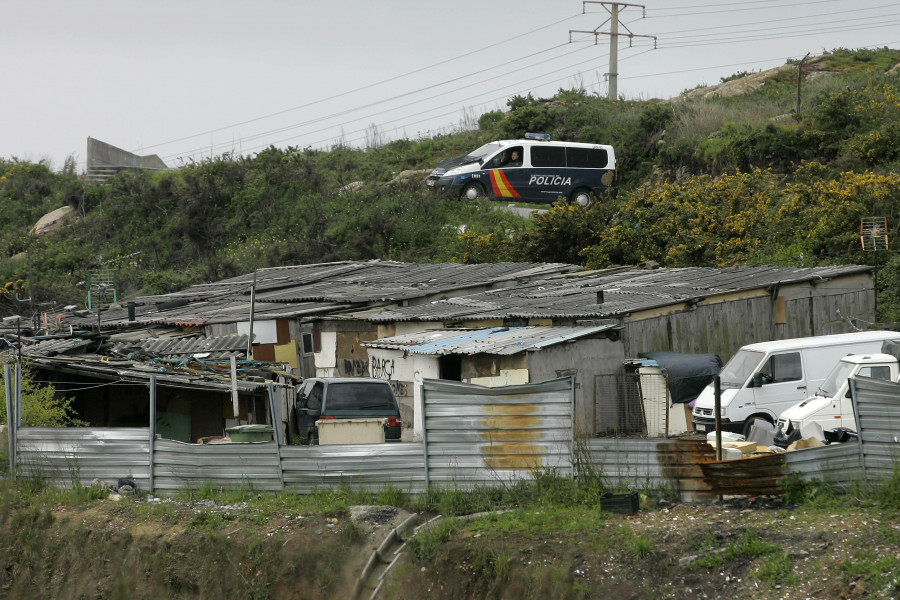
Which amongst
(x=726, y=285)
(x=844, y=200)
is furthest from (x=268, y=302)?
(x=844, y=200)

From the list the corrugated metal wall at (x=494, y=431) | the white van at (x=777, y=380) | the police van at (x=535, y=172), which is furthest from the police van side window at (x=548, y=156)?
the corrugated metal wall at (x=494, y=431)

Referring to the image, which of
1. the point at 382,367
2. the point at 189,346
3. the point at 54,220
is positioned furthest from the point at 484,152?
the point at 54,220

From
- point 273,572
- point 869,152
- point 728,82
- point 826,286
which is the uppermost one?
point 728,82

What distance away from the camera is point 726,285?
19234 mm

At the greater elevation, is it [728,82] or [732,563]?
[728,82]

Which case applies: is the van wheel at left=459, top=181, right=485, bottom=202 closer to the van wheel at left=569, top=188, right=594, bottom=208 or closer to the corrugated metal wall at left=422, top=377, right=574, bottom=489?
the van wheel at left=569, top=188, right=594, bottom=208

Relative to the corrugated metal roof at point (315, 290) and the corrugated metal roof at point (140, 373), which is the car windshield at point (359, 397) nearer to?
the corrugated metal roof at point (140, 373)

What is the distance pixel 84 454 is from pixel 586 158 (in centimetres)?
2664

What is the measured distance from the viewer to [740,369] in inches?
631

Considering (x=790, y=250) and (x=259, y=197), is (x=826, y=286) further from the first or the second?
(x=259, y=197)

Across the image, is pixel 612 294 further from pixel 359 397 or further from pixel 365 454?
pixel 365 454

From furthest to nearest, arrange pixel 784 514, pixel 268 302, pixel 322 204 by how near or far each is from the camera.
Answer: pixel 322 204, pixel 268 302, pixel 784 514

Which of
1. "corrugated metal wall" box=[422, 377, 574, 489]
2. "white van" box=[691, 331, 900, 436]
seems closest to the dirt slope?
"corrugated metal wall" box=[422, 377, 574, 489]

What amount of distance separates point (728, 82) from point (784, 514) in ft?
147
